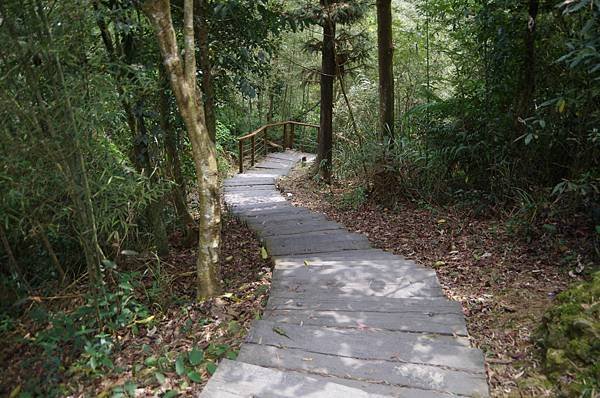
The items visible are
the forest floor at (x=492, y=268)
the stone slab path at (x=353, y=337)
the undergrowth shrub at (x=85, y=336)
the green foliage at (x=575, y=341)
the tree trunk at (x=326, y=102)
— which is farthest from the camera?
the tree trunk at (x=326, y=102)

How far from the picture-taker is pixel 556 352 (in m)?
2.20

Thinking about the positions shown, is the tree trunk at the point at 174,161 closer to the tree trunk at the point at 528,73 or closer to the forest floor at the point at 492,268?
the forest floor at the point at 492,268

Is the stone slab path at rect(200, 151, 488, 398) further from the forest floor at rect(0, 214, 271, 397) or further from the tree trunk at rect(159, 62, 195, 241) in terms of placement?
the tree trunk at rect(159, 62, 195, 241)

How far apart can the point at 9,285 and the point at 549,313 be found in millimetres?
3815

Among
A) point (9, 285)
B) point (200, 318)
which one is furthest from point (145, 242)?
point (200, 318)

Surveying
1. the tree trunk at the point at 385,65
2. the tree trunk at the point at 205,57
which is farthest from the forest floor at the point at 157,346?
the tree trunk at the point at 385,65

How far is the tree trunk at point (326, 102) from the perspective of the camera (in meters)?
7.70

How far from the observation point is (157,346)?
2895mm

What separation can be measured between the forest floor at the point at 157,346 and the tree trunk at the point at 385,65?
286 cm

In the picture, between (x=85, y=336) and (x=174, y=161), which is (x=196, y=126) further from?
(x=174, y=161)

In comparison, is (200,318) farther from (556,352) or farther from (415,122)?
(415,122)

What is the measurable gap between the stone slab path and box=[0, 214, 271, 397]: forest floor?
0.21 metres

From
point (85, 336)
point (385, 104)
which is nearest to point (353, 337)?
point (85, 336)

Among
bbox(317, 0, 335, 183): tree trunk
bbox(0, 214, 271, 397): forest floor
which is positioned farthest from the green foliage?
bbox(317, 0, 335, 183): tree trunk
